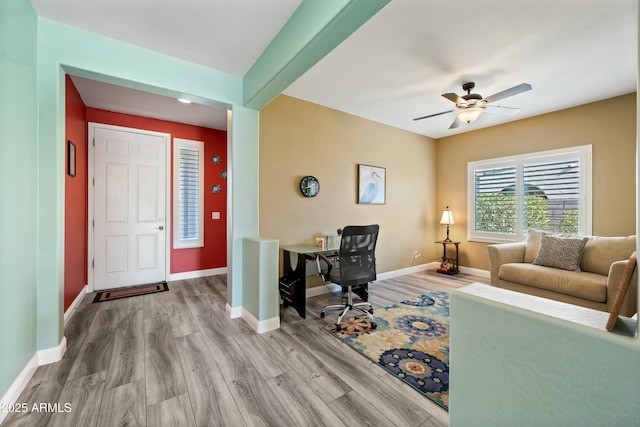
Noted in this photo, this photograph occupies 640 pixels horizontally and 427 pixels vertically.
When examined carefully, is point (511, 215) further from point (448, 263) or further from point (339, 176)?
point (339, 176)

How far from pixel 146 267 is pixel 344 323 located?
128 inches

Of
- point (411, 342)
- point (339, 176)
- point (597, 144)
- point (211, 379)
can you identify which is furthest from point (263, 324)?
point (597, 144)

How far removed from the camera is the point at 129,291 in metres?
3.68

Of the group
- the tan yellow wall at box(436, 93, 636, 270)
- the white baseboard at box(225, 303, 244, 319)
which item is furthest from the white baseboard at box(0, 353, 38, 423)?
the tan yellow wall at box(436, 93, 636, 270)

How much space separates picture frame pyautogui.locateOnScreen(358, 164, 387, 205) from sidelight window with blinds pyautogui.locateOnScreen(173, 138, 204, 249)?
9.03 ft

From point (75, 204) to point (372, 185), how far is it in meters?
4.04

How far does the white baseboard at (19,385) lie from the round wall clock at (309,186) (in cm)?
284

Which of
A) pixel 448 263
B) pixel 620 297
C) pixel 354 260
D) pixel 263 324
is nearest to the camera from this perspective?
pixel 620 297

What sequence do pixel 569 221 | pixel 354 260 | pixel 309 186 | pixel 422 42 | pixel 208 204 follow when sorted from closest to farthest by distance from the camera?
pixel 422 42 → pixel 354 260 → pixel 309 186 → pixel 569 221 → pixel 208 204

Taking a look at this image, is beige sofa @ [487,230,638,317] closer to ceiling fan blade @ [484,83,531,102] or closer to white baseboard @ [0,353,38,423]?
ceiling fan blade @ [484,83,531,102]

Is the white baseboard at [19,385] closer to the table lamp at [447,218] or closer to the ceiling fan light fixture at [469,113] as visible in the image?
the ceiling fan light fixture at [469,113]

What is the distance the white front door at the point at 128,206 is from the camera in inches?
145

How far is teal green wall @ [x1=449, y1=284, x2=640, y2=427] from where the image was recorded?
2.35 ft

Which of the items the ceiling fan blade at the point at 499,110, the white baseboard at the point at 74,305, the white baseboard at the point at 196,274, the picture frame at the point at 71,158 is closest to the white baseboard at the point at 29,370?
the white baseboard at the point at 74,305
